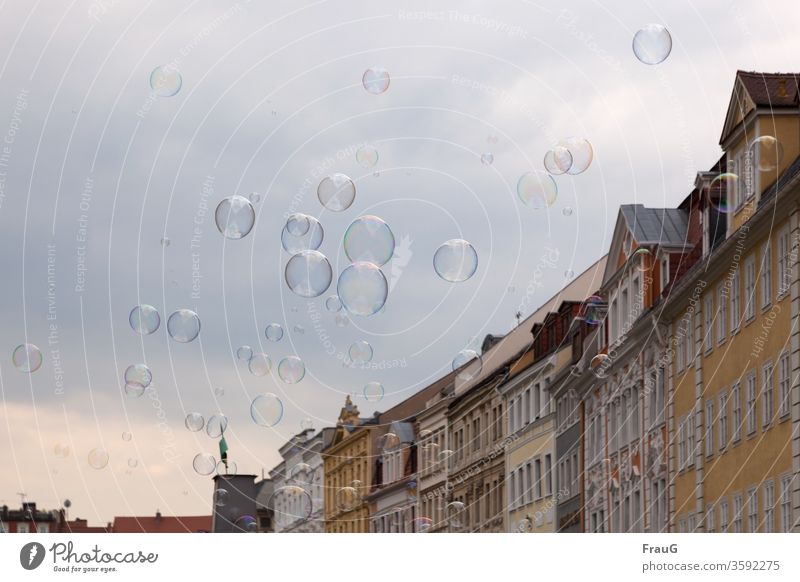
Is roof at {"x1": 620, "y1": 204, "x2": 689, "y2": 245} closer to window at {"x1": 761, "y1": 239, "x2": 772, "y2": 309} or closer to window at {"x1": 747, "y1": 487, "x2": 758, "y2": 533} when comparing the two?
window at {"x1": 761, "y1": 239, "x2": 772, "y2": 309}

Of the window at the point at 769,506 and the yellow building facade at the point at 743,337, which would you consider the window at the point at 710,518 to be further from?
the window at the point at 769,506

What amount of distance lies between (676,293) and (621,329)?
6.96 metres

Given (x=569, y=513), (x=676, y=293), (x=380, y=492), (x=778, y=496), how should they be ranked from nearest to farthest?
(x=778, y=496) → (x=676, y=293) → (x=569, y=513) → (x=380, y=492)

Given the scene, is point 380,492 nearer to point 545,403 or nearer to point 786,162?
point 545,403

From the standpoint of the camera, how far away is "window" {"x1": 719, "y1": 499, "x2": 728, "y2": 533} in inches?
1420

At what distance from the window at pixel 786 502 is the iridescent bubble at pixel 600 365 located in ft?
48.2

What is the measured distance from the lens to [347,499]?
82438mm

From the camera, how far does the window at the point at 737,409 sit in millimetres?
35625

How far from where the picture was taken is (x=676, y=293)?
134 ft
